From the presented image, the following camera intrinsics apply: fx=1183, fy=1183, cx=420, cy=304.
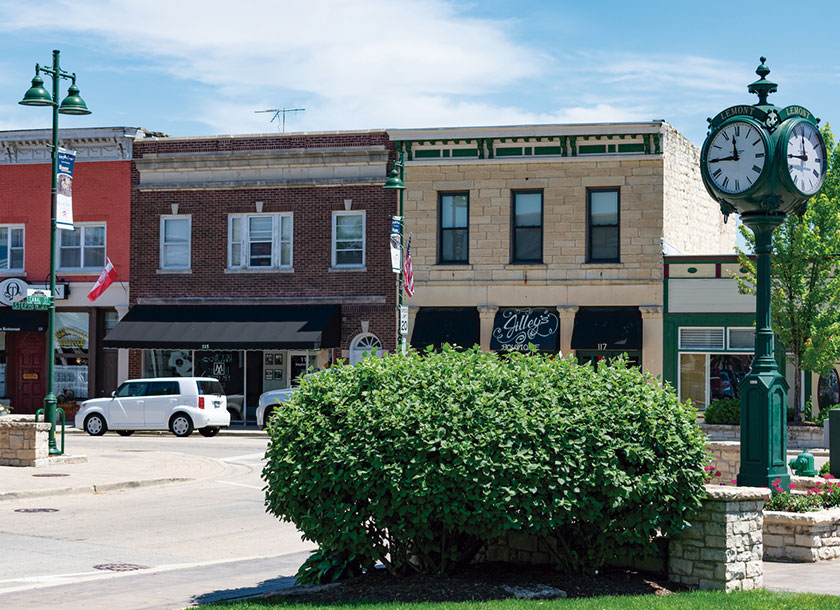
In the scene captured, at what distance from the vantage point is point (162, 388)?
32188 millimetres

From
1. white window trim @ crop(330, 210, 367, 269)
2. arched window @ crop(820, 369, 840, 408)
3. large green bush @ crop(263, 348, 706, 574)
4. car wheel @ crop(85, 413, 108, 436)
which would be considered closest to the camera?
large green bush @ crop(263, 348, 706, 574)

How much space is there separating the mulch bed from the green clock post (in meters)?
2.93

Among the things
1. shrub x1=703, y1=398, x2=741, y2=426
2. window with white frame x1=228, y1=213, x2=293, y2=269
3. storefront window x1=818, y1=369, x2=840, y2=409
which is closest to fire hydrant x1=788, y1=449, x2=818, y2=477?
shrub x1=703, y1=398, x2=741, y2=426

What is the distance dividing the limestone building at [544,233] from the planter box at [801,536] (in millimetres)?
21279

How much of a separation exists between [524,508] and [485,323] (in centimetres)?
2567

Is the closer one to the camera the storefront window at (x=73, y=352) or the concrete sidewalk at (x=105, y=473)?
the concrete sidewalk at (x=105, y=473)

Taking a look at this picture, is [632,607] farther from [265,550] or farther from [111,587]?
[265,550]

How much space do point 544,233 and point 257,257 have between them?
355 inches

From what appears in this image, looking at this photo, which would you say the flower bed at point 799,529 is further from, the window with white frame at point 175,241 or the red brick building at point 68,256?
the red brick building at point 68,256

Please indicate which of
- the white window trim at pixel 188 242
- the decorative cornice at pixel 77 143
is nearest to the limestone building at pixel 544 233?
the white window trim at pixel 188 242

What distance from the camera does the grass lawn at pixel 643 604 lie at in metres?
8.59

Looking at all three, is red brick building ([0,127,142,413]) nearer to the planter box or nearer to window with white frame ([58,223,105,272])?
window with white frame ([58,223,105,272])

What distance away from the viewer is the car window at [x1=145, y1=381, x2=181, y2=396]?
1262 inches

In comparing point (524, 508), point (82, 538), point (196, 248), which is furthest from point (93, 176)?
point (524, 508)
